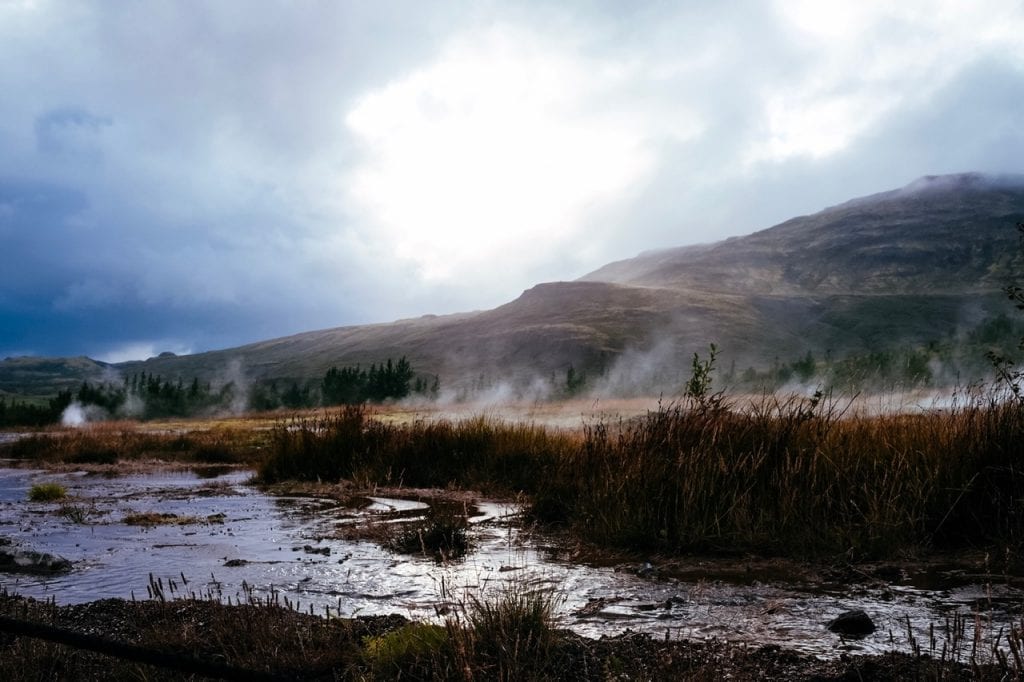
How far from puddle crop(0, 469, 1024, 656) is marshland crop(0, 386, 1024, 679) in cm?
3

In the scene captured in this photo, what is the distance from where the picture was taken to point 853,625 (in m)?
4.24

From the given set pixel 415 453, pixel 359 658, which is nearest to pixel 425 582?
pixel 359 658

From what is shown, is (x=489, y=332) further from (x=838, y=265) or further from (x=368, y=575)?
(x=368, y=575)

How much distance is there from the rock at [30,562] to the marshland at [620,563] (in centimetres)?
5

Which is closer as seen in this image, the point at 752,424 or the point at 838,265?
the point at 752,424

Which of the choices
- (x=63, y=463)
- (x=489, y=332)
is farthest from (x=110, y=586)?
(x=489, y=332)

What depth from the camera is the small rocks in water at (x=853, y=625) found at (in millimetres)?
4195

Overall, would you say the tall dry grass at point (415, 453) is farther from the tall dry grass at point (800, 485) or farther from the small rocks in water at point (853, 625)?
the small rocks in water at point (853, 625)

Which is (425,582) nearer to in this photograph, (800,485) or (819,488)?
(800,485)

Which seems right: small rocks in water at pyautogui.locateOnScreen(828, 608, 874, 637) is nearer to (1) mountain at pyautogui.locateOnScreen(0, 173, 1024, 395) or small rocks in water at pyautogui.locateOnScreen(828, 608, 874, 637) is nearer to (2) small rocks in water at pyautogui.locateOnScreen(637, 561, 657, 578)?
(2) small rocks in water at pyautogui.locateOnScreen(637, 561, 657, 578)

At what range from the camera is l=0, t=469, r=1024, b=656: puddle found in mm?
4430

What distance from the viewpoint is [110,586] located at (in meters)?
5.67

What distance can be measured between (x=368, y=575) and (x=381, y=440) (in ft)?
25.5

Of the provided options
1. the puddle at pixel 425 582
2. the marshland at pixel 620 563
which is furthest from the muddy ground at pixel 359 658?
the puddle at pixel 425 582
